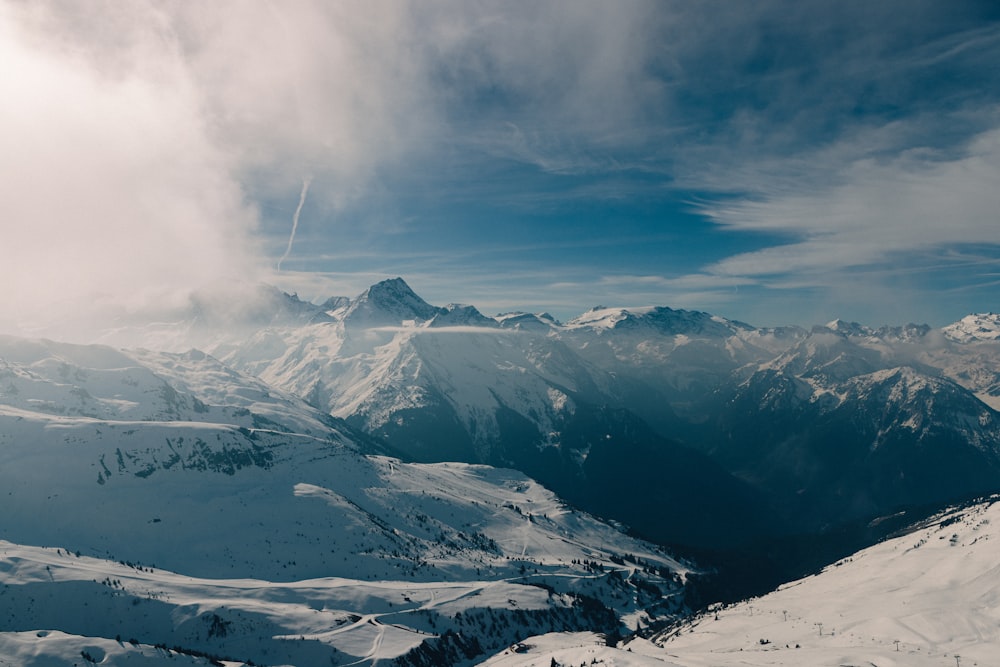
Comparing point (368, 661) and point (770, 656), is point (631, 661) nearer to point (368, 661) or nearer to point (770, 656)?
point (770, 656)

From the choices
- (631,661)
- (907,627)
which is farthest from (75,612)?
(907,627)

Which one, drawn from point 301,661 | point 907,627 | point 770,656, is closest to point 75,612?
point 301,661

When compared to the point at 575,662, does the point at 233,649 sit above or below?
below

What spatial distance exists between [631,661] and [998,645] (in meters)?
109

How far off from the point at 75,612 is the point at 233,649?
50.0 meters

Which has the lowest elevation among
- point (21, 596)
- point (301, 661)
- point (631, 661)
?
point (301, 661)

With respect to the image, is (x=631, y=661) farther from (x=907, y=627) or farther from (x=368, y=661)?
(x=907, y=627)

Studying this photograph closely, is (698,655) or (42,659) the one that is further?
(698,655)

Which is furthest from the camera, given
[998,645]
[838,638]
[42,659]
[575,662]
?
[838,638]

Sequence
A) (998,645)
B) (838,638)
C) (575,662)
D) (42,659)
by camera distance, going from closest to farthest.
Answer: (42,659) < (575,662) < (998,645) < (838,638)

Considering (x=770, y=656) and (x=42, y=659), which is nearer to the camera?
(x=42, y=659)

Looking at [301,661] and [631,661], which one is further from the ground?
[631,661]

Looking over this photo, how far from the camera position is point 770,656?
599 ft

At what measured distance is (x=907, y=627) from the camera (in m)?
196
